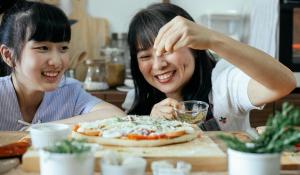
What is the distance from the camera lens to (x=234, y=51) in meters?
1.21

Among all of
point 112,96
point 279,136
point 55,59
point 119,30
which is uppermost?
point 119,30

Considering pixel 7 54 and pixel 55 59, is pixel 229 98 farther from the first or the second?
pixel 7 54

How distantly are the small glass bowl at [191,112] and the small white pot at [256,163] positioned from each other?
51 centimetres

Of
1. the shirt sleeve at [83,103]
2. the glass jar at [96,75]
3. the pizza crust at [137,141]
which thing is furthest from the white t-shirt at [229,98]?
the glass jar at [96,75]

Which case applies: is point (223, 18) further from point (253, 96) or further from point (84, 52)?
point (253, 96)

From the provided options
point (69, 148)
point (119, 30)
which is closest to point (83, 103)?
point (69, 148)

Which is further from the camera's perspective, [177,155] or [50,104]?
[50,104]

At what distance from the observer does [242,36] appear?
3.11 meters

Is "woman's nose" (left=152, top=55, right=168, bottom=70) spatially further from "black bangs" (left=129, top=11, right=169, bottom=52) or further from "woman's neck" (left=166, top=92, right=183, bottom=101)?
"woman's neck" (left=166, top=92, right=183, bottom=101)

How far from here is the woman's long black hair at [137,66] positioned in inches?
66.0

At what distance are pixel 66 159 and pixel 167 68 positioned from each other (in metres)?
0.89

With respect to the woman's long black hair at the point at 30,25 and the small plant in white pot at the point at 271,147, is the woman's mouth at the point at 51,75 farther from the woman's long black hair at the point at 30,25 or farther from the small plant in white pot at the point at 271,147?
the small plant in white pot at the point at 271,147

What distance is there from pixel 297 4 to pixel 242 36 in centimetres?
55

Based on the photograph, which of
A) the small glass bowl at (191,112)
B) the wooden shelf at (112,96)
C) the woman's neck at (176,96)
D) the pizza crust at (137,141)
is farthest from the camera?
the wooden shelf at (112,96)
